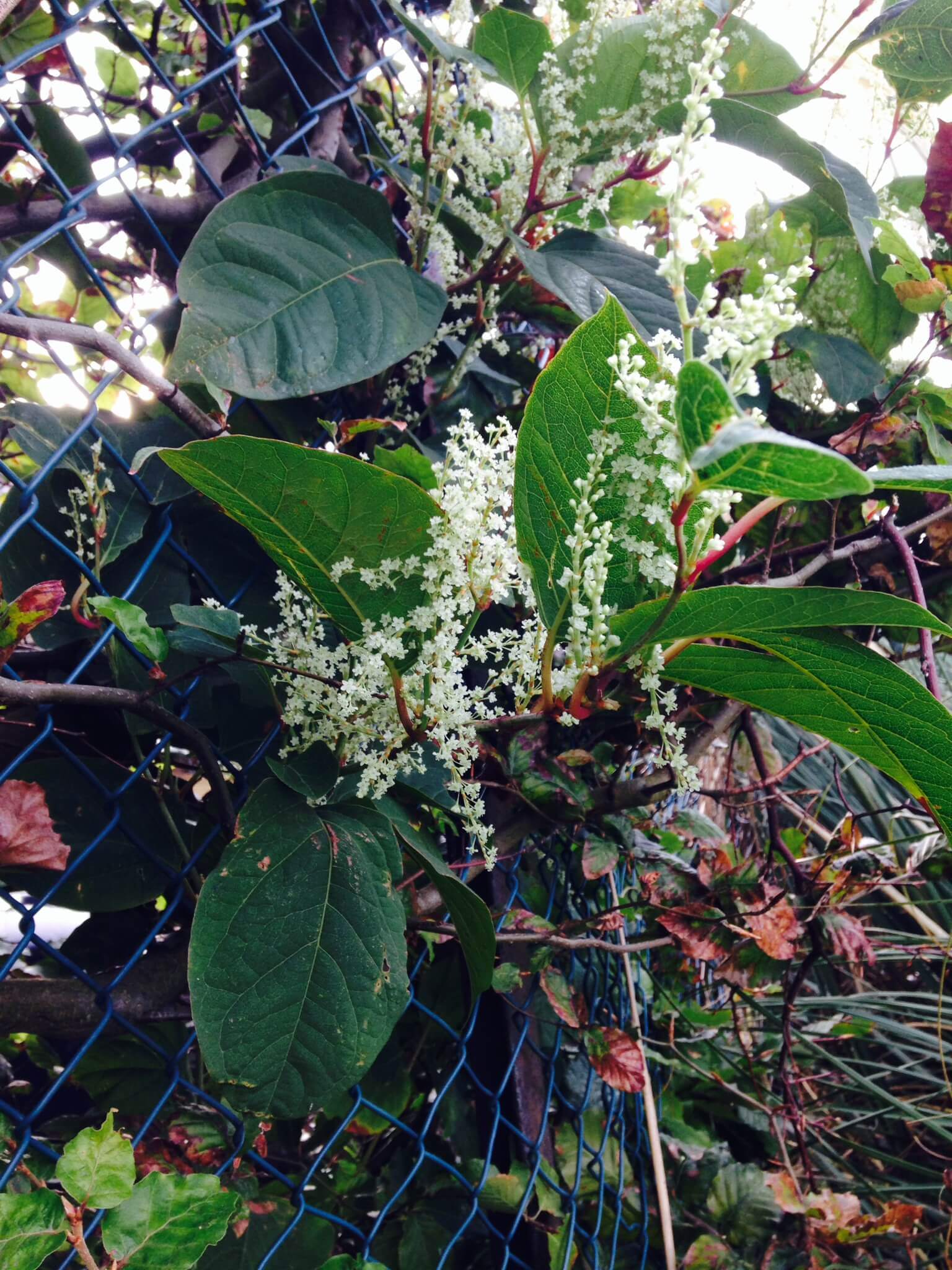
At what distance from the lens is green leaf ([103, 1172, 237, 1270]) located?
571 millimetres

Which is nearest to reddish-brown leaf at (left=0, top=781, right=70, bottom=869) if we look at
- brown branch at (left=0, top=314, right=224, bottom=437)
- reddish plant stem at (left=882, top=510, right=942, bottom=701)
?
brown branch at (left=0, top=314, right=224, bottom=437)

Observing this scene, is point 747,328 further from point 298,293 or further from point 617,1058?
point 617,1058

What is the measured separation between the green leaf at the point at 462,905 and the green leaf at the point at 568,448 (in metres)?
0.24

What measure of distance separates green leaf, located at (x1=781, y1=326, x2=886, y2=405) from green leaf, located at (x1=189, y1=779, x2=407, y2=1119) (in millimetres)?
907

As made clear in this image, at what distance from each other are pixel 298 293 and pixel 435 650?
0.44m

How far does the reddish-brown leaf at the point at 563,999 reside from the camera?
40.9 inches

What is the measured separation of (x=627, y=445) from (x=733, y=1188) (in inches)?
48.8

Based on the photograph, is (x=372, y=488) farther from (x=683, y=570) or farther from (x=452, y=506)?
(x=683, y=570)

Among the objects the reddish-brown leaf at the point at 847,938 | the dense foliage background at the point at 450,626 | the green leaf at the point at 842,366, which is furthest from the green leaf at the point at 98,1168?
the green leaf at the point at 842,366

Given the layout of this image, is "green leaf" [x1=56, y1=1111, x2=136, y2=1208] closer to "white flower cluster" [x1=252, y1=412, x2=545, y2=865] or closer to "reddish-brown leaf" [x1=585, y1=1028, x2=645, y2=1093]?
"white flower cluster" [x1=252, y1=412, x2=545, y2=865]

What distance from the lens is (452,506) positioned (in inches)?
23.7

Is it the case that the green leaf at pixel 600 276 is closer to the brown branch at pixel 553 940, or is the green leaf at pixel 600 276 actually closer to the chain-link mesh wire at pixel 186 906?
the chain-link mesh wire at pixel 186 906

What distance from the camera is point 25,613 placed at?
62 cm

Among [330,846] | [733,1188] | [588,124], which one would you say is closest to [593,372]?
[330,846]
